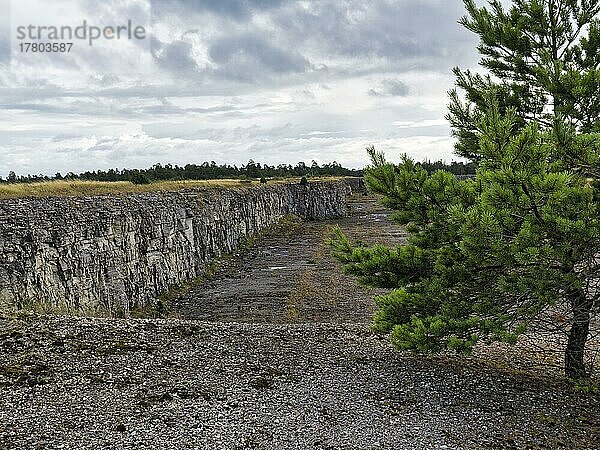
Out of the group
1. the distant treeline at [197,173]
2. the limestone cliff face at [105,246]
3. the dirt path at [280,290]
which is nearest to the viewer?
the limestone cliff face at [105,246]

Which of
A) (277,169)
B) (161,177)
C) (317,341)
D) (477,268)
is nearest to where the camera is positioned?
(477,268)

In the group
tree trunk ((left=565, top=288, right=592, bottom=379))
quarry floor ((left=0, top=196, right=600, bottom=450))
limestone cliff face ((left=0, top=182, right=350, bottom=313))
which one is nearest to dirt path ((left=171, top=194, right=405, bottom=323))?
limestone cliff face ((left=0, top=182, right=350, bottom=313))

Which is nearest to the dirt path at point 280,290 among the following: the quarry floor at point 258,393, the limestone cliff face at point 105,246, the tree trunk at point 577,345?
the limestone cliff face at point 105,246

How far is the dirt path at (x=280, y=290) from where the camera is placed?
23016 millimetres

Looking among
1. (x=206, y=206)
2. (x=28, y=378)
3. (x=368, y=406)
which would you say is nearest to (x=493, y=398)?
(x=368, y=406)

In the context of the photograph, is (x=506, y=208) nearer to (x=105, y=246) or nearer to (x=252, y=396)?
(x=252, y=396)

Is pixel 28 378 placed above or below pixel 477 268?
below

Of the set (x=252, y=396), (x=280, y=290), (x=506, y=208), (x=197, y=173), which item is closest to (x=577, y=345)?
(x=506, y=208)

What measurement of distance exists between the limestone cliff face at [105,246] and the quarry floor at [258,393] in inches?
160

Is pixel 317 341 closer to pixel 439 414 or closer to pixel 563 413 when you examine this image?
pixel 439 414

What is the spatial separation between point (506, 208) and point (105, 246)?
1830 cm

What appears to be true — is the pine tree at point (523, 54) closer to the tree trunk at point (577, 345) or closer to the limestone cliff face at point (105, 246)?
the tree trunk at point (577, 345)

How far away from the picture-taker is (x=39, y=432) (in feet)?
30.6

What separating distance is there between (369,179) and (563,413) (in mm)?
5561
